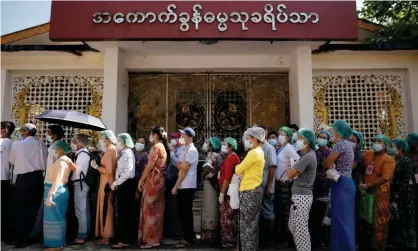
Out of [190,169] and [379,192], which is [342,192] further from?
[190,169]

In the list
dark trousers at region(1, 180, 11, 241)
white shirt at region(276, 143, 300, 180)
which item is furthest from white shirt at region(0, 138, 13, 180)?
white shirt at region(276, 143, 300, 180)

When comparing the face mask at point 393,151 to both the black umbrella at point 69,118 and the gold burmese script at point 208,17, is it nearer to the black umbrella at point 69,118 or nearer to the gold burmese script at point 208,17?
the gold burmese script at point 208,17

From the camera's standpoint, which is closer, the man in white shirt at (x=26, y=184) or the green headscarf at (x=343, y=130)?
the green headscarf at (x=343, y=130)

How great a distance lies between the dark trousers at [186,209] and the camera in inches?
195

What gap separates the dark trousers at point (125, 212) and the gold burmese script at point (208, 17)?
9.02 feet

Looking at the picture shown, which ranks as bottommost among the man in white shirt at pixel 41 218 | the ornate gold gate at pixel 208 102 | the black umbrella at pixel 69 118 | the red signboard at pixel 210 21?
the man in white shirt at pixel 41 218

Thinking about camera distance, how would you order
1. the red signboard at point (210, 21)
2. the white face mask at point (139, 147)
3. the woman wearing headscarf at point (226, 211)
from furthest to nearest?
the red signboard at point (210, 21), the white face mask at point (139, 147), the woman wearing headscarf at point (226, 211)

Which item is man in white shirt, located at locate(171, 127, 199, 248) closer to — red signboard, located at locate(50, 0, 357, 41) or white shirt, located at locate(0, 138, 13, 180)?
red signboard, located at locate(50, 0, 357, 41)

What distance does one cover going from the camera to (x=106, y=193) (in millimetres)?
4953

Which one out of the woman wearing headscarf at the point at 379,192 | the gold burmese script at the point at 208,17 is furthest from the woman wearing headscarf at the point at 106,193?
the woman wearing headscarf at the point at 379,192

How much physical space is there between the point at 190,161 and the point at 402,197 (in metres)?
2.98

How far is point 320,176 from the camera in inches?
195

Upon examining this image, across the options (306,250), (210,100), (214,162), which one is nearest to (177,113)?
(210,100)

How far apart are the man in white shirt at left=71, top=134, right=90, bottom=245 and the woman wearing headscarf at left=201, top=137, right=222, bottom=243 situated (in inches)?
65.0
